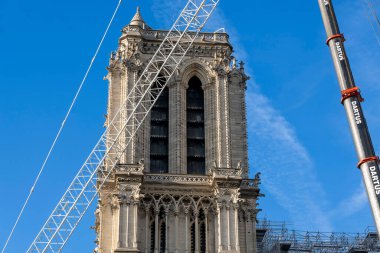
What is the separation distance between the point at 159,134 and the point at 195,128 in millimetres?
3052

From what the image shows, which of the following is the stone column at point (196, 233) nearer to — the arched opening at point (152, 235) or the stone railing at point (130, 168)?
the arched opening at point (152, 235)

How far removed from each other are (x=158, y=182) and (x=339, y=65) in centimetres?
2871

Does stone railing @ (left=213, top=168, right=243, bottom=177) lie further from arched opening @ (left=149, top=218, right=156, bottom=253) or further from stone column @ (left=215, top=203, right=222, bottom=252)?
arched opening @ (left=149, top=218, right=156, bottom=253)

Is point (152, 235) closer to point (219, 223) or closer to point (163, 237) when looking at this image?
→ point (163, 237)

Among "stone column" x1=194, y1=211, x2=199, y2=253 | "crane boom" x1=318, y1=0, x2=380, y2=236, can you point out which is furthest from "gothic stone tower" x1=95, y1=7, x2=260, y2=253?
"crane boom" x1=318, y1=0, x2=380, y2=236

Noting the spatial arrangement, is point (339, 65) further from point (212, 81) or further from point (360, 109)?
point (212, 81)

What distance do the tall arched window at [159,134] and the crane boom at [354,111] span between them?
30.2 m

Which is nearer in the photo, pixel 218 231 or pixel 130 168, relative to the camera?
pixel 218 231

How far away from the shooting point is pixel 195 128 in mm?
75938

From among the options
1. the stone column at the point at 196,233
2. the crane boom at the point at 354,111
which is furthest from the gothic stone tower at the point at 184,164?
the crane boom at the point at 354,111

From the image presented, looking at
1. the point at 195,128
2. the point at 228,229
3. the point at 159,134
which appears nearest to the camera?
the point at 228,229

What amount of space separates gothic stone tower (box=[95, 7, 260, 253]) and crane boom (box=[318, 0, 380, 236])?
25.7 m

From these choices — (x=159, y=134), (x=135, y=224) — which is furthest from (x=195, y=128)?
(x=135, y=224)

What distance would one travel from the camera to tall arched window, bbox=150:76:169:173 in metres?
74.0
